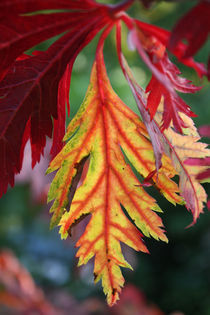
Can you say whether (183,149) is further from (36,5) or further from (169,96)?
(36,5)

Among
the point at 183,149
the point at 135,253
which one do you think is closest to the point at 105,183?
the point at 183,149

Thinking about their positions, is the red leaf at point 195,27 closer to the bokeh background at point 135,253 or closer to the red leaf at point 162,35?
the red leaf at point 162,35

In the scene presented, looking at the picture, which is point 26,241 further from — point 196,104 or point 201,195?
point 201,195

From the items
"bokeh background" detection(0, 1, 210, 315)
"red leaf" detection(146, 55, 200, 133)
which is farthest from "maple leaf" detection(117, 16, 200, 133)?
"bokeh background" detection(0, 1, 210, 315)

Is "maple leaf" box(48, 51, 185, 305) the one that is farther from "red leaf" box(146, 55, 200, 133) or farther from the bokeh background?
the bokeh background

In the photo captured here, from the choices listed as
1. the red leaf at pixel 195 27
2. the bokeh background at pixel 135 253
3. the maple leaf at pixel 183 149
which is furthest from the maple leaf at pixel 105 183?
the bokeh background at pixel 135 253
